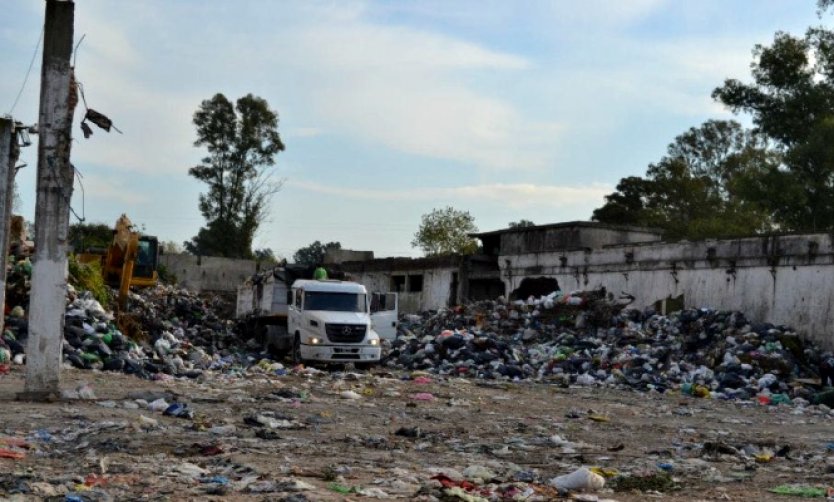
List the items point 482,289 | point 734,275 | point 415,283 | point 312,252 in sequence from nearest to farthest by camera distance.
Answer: point 734,275, point 482,289, point 415,283, point 312,252

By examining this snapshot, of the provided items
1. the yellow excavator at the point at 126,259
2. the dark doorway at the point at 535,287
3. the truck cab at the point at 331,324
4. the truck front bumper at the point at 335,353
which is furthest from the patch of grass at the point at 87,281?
the dark doorway at the point at 535,287

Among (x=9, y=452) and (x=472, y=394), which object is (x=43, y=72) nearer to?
(x=9, y=452)

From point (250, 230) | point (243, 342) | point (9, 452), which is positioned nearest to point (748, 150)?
point (250, 230)

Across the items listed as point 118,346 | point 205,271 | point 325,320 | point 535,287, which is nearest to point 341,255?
point 205,271

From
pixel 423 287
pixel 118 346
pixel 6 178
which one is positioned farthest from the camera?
pixel 423 287

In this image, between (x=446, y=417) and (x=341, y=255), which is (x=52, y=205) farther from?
(x=341, y=255)

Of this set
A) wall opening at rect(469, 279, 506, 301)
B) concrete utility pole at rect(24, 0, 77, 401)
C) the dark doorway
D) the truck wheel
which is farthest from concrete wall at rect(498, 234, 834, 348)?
concrete utility pole at rect(24, 0, 77, 401)

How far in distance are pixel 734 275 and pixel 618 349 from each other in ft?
12.1

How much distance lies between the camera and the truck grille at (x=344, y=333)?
62.7 feet

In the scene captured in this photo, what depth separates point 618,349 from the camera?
21484mm

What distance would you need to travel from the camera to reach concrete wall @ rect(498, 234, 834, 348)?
20.5 metres

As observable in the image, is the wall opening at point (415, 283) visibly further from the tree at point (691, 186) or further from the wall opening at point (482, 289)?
the tree at point (691, 186)

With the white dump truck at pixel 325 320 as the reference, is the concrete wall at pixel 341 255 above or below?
above

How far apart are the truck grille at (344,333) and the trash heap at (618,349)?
101 inches
